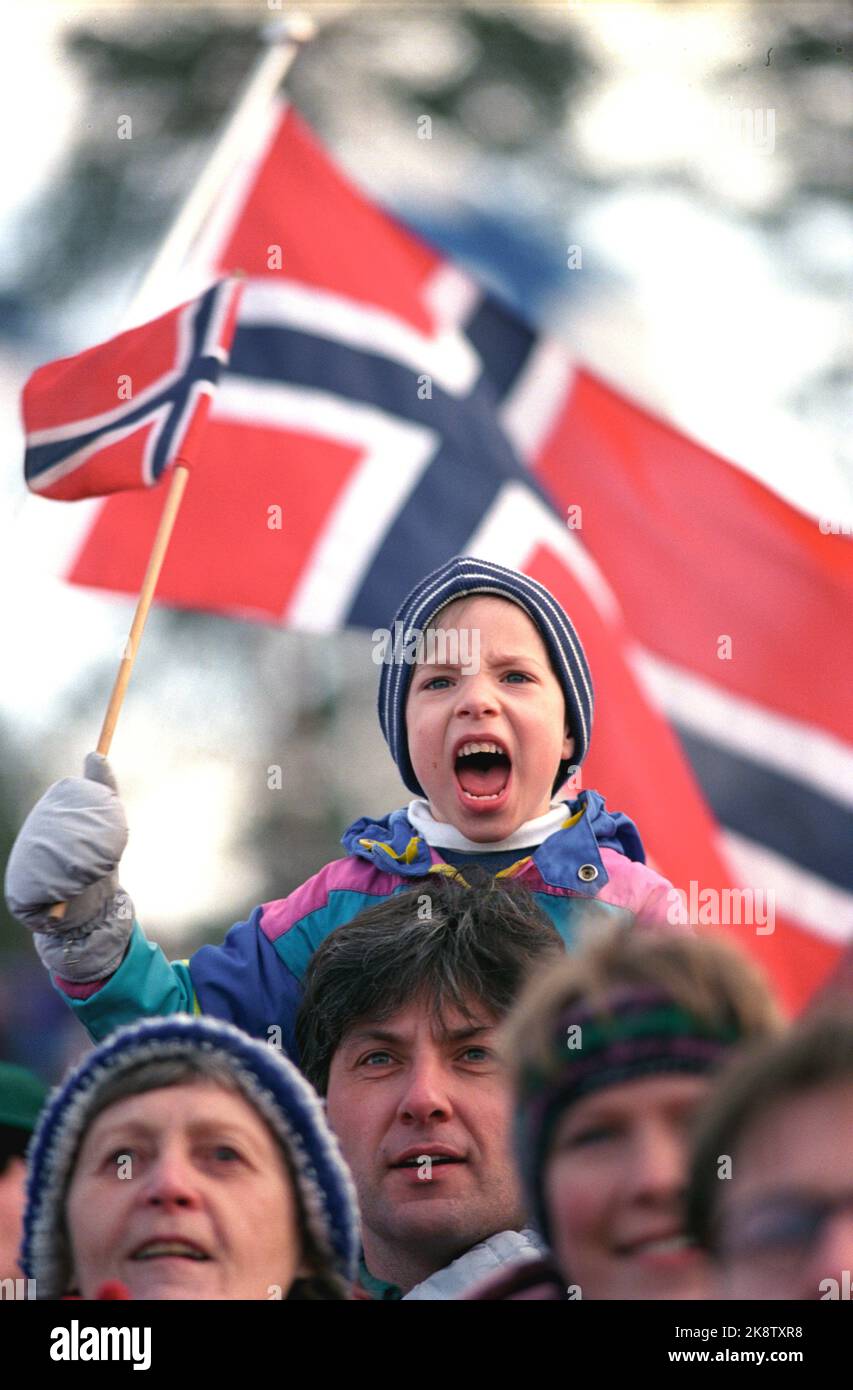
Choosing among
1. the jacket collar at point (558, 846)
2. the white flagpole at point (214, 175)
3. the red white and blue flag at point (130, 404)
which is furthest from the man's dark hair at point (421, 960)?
the white flagpole at point (214, 175)

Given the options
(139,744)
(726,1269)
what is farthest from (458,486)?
(139,744)

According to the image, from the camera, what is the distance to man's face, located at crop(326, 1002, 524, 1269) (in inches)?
116

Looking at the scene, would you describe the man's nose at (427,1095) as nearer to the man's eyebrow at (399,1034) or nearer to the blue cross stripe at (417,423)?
the man's eyebrow at (399,1034)

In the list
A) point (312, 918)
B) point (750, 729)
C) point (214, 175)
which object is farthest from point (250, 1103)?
point (750, 729)

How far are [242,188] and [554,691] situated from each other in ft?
10.8

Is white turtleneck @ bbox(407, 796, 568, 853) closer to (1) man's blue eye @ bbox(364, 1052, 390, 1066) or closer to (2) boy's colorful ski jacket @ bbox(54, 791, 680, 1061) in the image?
(2) boy's colorful ski jacket @ bbox(54, 791, 680, 1061)

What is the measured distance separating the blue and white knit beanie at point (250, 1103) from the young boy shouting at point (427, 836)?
0.86 metres

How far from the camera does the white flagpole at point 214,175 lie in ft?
16.9

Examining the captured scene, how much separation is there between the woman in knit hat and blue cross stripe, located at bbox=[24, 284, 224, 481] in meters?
2.47

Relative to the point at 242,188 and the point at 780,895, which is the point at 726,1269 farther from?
the point at 242,188

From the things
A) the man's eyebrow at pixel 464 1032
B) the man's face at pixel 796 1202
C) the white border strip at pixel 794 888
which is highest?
the white border strip at pixel 794 888

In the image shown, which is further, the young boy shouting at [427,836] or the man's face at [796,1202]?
the young boy shouting at [427,836]

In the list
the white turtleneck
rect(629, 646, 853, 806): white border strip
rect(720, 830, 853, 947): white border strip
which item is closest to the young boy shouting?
the white turtleneck

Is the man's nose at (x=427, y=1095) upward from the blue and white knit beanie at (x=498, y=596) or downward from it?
downward
